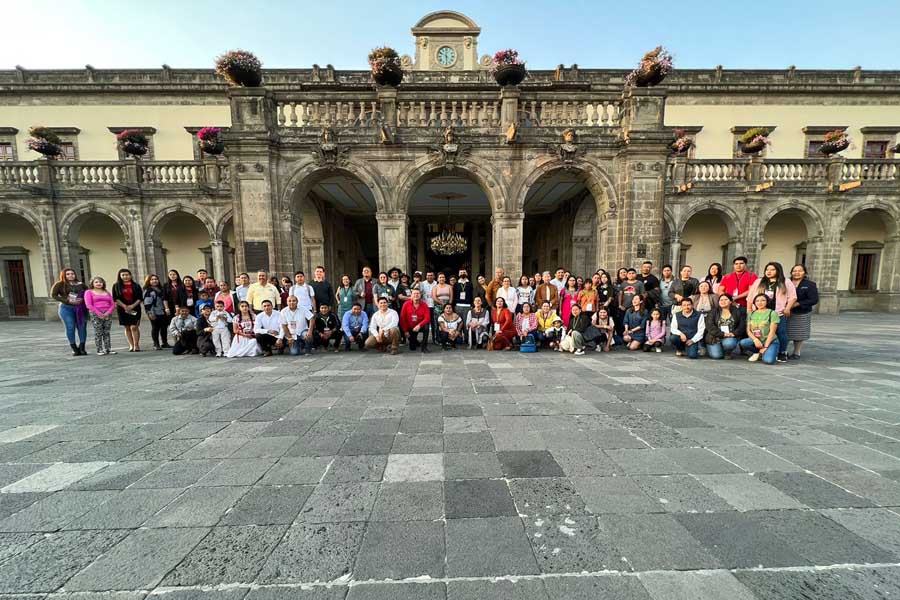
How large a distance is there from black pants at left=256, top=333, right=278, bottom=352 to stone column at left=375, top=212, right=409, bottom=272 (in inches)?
145

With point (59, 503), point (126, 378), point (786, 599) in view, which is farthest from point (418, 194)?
point (786, 599)

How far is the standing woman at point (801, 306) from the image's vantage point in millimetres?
6148

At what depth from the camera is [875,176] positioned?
15.6 m

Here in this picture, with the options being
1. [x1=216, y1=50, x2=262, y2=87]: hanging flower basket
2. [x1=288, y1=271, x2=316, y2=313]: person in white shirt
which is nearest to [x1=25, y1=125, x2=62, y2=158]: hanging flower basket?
[x1=216, y1=50, x2=262, y2=87]: hanging flower basket

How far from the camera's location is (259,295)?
7.42 meters

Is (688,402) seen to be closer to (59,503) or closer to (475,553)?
(475,553)

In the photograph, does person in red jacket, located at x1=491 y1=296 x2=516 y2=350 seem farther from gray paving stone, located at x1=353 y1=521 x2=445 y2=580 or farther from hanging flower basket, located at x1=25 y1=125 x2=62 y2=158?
hanging flower basket, located at x1=25 y1=125 x2=62 y2=158

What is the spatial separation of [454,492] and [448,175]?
32.3 ft

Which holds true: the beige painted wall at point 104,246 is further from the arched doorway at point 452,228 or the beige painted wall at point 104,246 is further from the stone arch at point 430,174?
the stone arch at point 430,174

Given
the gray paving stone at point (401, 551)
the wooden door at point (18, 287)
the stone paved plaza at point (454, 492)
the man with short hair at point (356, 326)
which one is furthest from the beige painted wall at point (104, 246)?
the gray paving stone at point (401, 551)

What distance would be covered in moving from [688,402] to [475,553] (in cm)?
347

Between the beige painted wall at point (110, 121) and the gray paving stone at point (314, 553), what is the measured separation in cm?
2342

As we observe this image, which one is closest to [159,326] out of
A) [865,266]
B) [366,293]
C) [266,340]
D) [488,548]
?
[266,340]

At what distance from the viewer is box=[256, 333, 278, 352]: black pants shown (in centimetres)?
690
